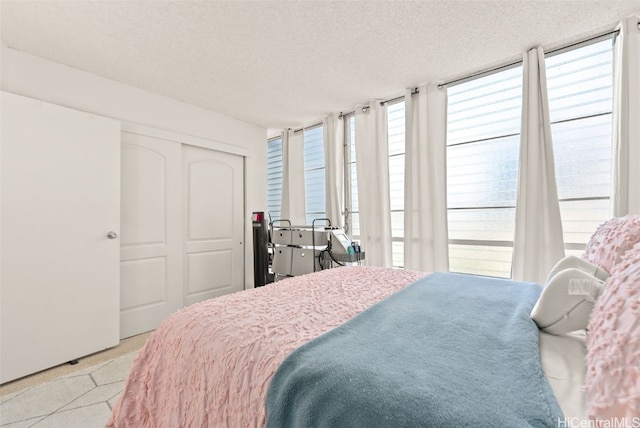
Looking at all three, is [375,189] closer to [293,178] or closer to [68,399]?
[293,178]

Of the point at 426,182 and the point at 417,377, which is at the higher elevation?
the point at 426,182

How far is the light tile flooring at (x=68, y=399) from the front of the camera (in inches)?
→ 60.9

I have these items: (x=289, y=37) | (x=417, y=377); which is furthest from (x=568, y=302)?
(x=289, y=37)

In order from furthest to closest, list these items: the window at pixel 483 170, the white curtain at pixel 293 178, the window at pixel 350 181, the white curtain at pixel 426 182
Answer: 1. the white curtain at pixel 293 178
2. the window at pixel 350 181
3. the white curtain at pixel 426 182
4. the window at pixel 483 170

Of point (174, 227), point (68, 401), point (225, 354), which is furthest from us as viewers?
point (174, 227)

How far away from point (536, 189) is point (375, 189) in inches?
59.0

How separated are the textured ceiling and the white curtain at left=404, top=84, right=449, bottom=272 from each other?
0.26m

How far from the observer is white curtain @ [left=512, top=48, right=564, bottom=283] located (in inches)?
90.1

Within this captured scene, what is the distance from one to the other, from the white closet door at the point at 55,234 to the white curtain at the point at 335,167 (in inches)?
90.1

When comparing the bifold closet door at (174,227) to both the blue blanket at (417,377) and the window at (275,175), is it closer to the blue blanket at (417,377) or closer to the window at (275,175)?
the window at (275,175)

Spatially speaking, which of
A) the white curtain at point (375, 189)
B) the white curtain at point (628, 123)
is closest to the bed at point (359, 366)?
the white curtain at point (628, 123)

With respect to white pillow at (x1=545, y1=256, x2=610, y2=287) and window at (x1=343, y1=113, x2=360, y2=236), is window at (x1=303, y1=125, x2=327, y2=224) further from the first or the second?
white pillow at (x1=545, y1=256, x2=610, y2=287)

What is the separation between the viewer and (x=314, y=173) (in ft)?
13.7

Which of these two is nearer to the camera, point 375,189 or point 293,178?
point 375,189
